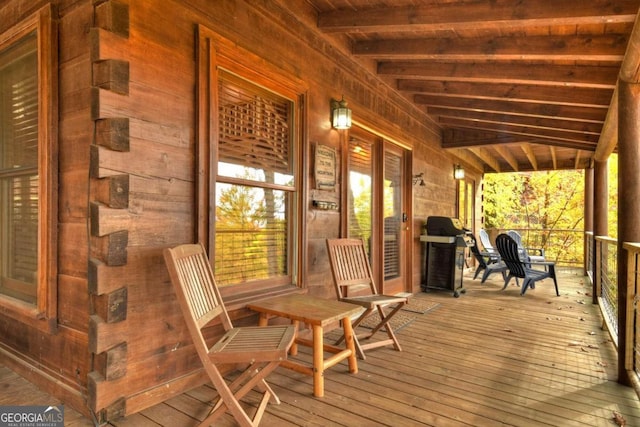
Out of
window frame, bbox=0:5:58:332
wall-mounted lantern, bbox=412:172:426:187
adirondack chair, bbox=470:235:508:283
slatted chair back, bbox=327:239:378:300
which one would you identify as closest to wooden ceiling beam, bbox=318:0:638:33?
slatted chair back, bbox=327:239:378:300

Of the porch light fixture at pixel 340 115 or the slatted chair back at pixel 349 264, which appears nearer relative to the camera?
the slatted chair back at pixel 349 264

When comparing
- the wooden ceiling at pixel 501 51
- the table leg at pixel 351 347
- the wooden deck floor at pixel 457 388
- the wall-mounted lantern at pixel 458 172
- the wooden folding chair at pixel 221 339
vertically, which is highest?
the wooden ceiling at pixel 501 51

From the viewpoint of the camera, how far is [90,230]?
192cm

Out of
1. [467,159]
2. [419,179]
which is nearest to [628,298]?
[419,179]

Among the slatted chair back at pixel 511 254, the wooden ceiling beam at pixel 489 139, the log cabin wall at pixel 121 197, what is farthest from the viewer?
the wooden ceiling beam at pixel 489 139

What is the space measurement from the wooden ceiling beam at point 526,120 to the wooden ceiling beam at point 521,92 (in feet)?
1.94

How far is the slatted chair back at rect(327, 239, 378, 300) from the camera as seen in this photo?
316 centimetres

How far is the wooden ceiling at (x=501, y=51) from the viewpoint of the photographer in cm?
266

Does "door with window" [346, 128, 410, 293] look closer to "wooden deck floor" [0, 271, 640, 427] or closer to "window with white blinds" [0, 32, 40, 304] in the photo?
"wooden deck floor" [0, 271, 640, 427]

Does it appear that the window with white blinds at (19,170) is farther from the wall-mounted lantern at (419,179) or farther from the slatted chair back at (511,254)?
the slatted chair back at (511,254)

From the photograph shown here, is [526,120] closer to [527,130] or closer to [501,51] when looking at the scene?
[527,130]

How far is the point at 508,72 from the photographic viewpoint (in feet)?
12.2

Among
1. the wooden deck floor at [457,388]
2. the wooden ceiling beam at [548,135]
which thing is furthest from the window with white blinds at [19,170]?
the wooden ceiling beam at [548,135]

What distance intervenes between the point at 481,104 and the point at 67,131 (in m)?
4.66
